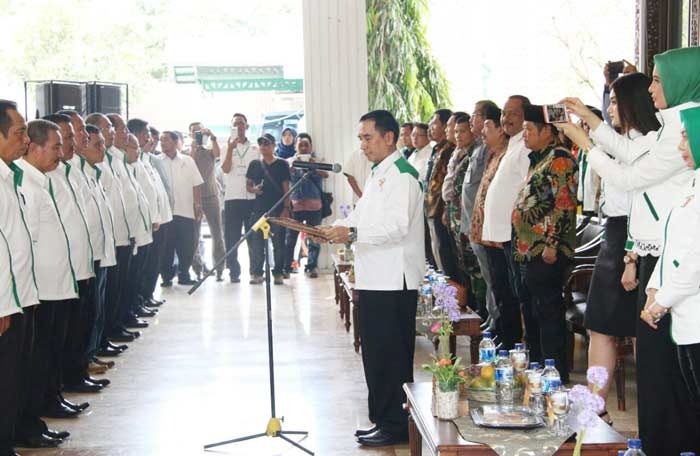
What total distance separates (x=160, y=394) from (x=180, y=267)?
4.84 metres

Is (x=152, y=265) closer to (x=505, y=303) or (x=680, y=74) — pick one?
(x=505, y=303)

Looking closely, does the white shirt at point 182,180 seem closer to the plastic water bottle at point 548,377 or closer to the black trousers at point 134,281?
the black trousers at point 134,281

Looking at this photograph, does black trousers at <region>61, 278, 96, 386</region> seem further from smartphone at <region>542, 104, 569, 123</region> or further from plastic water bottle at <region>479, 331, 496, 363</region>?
smartphone at <region>542, 104, 569, 123</region>

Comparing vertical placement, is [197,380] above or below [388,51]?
below

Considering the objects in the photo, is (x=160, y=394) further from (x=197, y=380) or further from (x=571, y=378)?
(x=571, y=378)

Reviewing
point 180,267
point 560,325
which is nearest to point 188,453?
point 560,325

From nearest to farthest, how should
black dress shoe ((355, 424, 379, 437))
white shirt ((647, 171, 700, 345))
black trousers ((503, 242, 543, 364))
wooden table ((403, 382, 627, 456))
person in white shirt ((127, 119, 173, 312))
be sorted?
white shirt ((647, 171, 700, 345)), wooden table ((403, 382, 627, 456)), black dress shoe ((355, 424, 379, 437)), black trousers ((503, 242, 543, 364)), person in white shirt ((127, 119, 173, 312))

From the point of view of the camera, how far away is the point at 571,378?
5918mm

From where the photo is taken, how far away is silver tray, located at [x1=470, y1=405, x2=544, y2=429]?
3.41m

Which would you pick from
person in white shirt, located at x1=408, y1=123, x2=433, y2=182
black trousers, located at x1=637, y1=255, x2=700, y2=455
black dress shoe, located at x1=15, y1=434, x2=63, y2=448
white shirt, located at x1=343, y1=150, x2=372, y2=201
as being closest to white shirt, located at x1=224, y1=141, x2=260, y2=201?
white shirt, located at x1=343, y1=150, x2=372, y2=201

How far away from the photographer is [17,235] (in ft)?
14.1

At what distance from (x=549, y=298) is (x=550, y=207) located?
50 centimetres

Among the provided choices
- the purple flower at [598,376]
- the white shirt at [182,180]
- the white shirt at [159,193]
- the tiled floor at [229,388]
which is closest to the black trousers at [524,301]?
the tiled floor at [229,388]

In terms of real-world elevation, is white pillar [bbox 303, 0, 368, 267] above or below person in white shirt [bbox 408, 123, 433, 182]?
above
